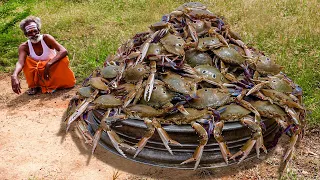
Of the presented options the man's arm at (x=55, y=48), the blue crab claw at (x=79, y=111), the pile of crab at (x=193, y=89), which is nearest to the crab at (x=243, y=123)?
the pile of crab at (x=193, y=89)

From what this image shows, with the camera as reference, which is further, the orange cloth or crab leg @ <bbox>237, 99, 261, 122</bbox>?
→ the orange cloth

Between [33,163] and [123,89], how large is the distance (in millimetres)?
1516

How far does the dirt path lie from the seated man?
0.88 metres

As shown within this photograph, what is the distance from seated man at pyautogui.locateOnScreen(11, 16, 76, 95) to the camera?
6.47 m

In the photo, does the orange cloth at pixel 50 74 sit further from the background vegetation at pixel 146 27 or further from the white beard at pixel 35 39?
the background vegetation at pixel 146 27

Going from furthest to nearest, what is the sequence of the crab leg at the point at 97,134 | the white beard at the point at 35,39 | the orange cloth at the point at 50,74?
the orange cloth at the point at 50,74 < the white beard at the point at 35,39 < the crab leg at the point at 97,134

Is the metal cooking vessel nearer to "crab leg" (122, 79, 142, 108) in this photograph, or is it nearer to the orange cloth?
"crab leg" (122, 79, 142, 108)

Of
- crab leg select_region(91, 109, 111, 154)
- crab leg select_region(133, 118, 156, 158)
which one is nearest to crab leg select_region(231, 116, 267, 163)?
crab leg select_region(133, 118, 156, 158)

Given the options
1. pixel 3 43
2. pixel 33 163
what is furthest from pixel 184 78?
pixel 3 43

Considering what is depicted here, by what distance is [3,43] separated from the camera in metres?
8.98

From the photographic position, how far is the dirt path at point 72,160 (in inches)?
168

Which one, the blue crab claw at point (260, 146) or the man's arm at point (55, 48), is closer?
the blue crab claw at point (260, 146)

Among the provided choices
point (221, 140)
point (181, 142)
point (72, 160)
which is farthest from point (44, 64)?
point (221, 140)

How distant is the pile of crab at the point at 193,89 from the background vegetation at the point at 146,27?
1.22 meters
